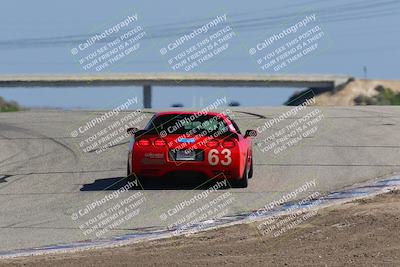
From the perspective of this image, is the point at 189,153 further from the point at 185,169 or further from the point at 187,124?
the point at 187,124

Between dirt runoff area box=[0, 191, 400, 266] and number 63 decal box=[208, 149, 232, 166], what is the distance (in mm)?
3879

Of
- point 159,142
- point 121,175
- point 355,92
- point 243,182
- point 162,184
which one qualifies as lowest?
point 355,92

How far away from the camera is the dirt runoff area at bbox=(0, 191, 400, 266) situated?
8.96 metres

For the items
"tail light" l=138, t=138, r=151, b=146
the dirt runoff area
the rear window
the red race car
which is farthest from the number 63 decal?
the dirt runoff area

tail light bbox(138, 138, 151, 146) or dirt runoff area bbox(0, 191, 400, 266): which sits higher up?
tail light bbox(138, 138, 151, 146)

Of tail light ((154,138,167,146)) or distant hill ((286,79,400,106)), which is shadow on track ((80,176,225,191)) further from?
distant hill ((286,79,400,106))

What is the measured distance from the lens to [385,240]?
966 centimetres

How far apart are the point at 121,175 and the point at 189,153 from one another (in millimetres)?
2616

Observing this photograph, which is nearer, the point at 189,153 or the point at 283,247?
the point at 283,247

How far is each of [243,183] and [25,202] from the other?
3.49 metres

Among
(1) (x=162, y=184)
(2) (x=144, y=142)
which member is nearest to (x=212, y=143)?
(2) (x=144, y=142)

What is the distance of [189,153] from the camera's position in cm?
1560

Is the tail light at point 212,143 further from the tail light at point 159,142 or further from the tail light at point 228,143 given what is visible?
the tail light at point 159,142

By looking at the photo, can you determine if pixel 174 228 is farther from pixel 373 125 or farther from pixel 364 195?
pixel 373 125
